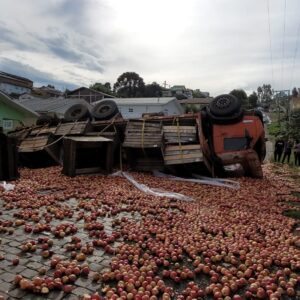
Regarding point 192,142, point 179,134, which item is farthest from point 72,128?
point 192,142

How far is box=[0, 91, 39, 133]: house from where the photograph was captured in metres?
24.8

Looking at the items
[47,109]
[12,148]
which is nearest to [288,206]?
[12,148]

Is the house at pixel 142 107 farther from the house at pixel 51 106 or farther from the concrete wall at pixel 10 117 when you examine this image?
the concrete wall at pixel 10 117

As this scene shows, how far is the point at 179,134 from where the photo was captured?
39.3ft

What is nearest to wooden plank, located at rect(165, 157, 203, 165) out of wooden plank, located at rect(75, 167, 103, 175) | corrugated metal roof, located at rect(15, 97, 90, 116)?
wooden plank, located at rect(75, 167, 103, 175)

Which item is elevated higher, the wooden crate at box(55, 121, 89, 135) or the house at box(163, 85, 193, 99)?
the house at box(163, 85, 193, 99)

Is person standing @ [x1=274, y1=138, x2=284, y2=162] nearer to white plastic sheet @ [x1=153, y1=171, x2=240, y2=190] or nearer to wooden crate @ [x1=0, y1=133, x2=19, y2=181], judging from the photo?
white plastic sheet @ [x1=153, y1=171, x2=240, y2=190]

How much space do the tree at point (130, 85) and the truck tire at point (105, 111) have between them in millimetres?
60570

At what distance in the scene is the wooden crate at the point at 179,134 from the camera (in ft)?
38.9

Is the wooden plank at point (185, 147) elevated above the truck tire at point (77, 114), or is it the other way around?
the truck tire at point (77, 114)

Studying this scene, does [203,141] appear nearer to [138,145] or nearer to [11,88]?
[138,145]

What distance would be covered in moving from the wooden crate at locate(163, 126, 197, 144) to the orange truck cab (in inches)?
17.5

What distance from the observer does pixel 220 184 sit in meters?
10.4

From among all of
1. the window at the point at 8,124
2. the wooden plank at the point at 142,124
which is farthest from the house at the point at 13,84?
the wooden plank at the point at 142,124
